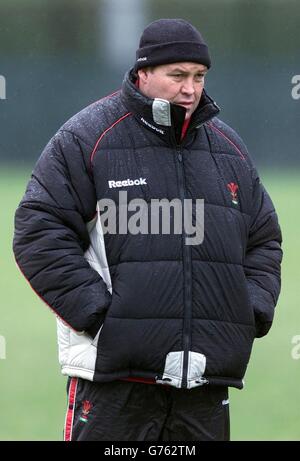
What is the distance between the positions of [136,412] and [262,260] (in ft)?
1.78

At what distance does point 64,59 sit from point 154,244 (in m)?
6.18

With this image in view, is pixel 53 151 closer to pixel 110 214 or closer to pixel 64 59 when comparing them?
pixel 110 214

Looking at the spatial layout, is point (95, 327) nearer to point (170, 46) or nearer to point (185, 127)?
point (185, 127)

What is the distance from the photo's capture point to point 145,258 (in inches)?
102

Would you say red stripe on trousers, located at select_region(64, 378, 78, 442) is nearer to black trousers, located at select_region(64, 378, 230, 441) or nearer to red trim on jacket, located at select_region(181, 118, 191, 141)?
black trousers, located at select_region(64, 378, 230, 441)

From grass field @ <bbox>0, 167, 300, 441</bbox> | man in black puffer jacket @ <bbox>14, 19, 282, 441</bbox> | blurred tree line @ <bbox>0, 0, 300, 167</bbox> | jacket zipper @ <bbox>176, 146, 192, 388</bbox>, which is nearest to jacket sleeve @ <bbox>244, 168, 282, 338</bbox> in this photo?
man in black puffer jacket @ <bbox>14, 19, 282, 441</bbox>

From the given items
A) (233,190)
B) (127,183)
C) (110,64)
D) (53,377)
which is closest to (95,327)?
(127,183)

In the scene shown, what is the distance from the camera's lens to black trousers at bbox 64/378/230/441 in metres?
2.61

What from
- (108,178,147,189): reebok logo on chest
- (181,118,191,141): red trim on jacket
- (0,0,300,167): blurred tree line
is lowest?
(108,178,147,189): reebok logo on chest

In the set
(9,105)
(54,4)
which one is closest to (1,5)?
(54,4)

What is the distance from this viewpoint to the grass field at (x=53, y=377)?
4332 mm

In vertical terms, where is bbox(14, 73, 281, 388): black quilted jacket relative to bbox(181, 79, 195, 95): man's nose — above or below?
below

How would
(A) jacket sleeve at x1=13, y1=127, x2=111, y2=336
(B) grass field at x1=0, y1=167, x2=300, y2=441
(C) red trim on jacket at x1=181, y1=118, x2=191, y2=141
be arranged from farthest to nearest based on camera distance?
(B) grass field at x1=0, y1=167, x2=300, y2=441
(C) red trim on jacket at x1=181, y1=118, x2=191, y2=141
(A) jacket sleeve at x1=13, y1=127, x2=111, y2=336

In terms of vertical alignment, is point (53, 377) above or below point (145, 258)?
below
